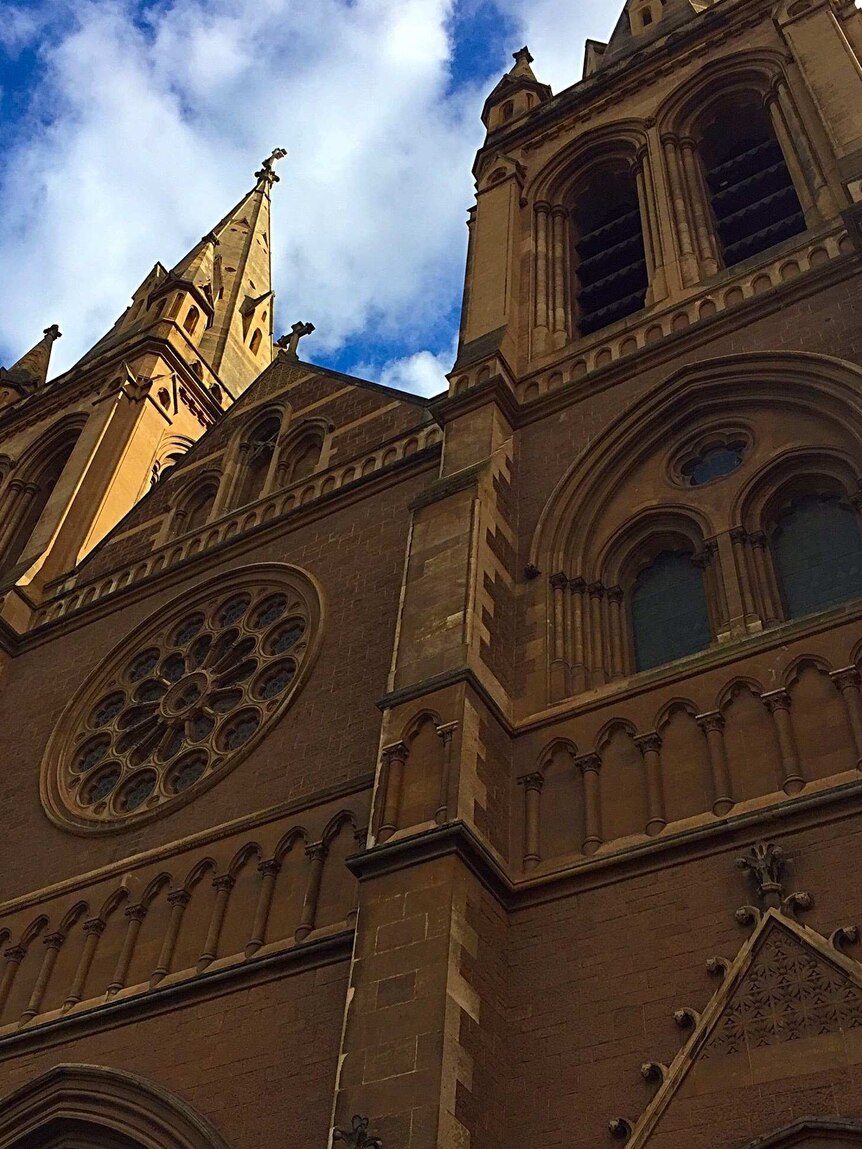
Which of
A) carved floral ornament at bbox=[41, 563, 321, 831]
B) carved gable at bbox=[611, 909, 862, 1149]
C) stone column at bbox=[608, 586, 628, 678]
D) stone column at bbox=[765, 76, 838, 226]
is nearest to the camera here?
carved gable at bbox=[611, 909, 862, 1149]

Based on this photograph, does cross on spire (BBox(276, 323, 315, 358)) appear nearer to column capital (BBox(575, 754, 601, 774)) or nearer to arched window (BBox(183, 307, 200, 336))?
arched window (BBox(183, 307, 200, 336))

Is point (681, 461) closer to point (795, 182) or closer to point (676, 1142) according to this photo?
point (795, 182)

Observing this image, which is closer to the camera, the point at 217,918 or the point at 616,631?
the point at 217,918

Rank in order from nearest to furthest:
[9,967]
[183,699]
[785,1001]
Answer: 1. [785,1001]
2. [9,967]
3. [183,699]

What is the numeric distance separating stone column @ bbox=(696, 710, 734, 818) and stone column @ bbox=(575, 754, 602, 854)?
844 millimetres

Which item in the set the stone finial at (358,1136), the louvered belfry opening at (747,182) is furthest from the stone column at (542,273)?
the stone finial at (358,1136)

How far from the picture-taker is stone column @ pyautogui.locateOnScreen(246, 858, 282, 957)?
1004 cm

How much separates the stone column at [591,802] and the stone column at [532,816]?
35 cm

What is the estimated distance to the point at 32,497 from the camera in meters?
22.5

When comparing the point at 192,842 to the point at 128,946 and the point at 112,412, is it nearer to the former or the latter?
the point at 128,946

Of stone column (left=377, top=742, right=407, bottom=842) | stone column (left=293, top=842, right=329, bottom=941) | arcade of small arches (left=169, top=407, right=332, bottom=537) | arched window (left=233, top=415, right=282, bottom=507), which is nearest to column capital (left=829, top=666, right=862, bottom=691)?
stone column (left=377, top=742, right=407, bottom=842)

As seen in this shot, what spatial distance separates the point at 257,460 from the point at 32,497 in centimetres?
630

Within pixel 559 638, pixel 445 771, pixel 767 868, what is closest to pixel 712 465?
pixel 559 638

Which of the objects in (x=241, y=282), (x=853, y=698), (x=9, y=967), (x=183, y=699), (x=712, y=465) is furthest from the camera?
(x=241, y=282)
